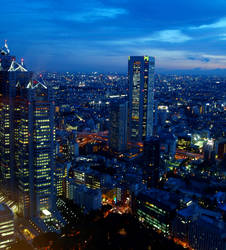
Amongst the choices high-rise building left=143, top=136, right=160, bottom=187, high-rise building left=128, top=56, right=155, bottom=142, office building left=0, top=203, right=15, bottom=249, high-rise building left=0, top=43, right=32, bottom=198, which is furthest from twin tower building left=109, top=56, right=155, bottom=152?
office building left=0, top=203, right=15, bottom=249

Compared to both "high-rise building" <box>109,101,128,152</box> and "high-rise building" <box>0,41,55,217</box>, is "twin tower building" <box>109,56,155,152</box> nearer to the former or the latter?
"high-rise building" <box>109,101,128,152</box>

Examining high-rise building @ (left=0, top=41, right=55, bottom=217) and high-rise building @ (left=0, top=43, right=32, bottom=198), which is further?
high-rise building @ (left=0, top=43, right=32, bottom=198)

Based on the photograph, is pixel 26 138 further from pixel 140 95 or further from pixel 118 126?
pixel 140 95

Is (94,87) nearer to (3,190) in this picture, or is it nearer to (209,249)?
(3,190)

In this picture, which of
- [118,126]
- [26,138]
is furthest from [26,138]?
[118,126]

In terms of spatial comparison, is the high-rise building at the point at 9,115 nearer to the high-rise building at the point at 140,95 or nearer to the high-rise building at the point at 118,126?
the high-rise building at the point at 118,126

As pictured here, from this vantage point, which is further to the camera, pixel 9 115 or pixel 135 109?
pixel 135 109
